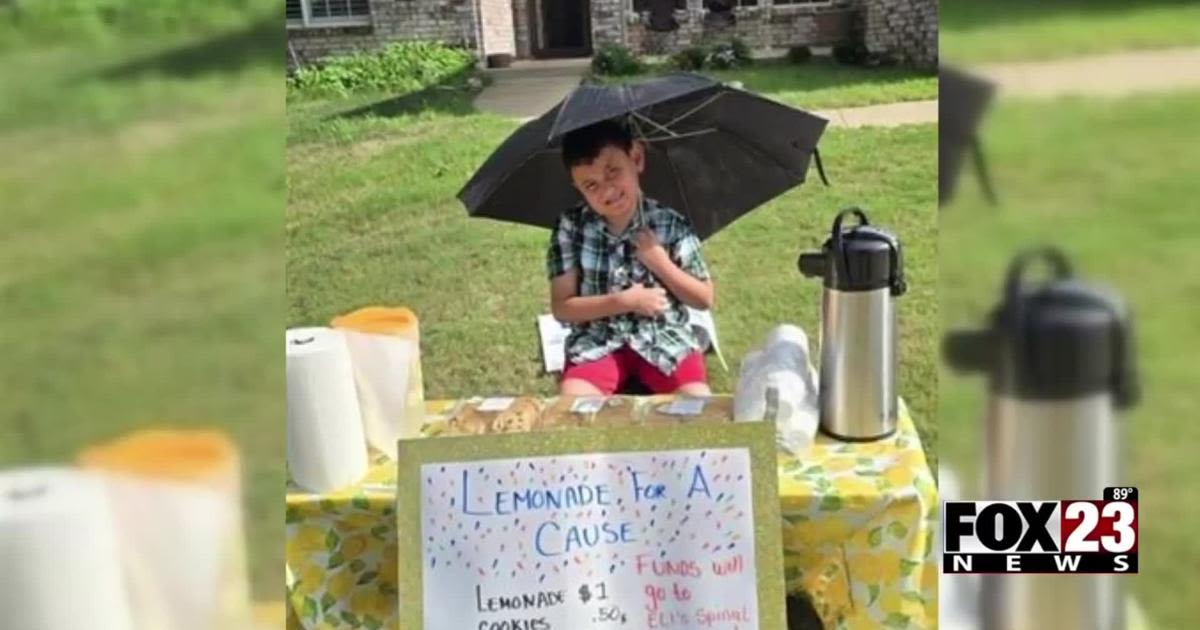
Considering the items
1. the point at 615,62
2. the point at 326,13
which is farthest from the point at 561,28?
the point at 326,13

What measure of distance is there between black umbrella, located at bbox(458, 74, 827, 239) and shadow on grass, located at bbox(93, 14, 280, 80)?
343mm

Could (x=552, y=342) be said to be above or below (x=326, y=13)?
below

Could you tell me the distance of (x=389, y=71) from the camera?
170 centimetres

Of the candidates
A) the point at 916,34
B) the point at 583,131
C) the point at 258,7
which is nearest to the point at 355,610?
the point at 583,131

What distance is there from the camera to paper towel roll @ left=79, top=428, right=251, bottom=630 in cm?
167

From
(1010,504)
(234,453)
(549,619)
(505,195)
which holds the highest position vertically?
(505,195)

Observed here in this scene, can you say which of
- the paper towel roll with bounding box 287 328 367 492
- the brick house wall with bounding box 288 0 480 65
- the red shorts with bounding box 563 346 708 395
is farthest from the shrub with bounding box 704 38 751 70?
the paper towel roll with bounding box 287 328 367 492

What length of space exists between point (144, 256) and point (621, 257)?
71 cm

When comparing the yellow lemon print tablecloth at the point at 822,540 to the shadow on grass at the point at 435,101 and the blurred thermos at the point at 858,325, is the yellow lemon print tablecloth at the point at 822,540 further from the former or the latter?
the shadow on grass at the point at 435,101

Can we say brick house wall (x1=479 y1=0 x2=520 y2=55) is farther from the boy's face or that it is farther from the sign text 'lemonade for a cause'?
the sign text 'lemonade for a cause'

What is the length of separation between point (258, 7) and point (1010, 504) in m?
1.31

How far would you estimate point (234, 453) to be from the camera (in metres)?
1.75

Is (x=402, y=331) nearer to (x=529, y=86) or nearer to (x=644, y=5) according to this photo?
(x=529, y=86)

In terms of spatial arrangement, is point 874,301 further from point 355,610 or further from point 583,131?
point 355,610
